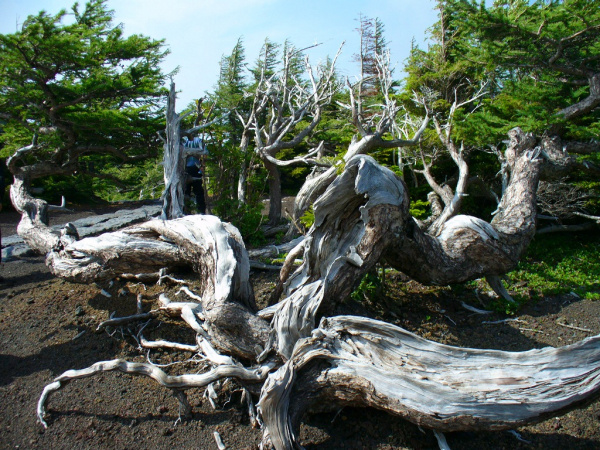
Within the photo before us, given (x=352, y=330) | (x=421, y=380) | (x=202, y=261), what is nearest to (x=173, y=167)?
(x=202, y=261)

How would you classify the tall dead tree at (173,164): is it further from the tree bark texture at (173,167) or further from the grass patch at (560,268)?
the grass patch at (560,268)

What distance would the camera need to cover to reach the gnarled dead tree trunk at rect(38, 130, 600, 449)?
6.77 feet

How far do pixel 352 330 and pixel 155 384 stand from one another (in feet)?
5.48

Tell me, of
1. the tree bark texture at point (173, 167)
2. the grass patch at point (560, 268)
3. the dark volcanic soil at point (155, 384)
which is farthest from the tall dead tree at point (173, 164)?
the grass patch at point (560, 268)

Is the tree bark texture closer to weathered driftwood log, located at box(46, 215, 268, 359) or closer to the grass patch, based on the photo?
weathered driftwood log, located at box(46, 215, 268, 359)

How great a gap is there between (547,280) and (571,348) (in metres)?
3.53

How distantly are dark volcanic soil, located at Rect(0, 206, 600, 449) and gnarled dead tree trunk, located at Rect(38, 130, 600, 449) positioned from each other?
0.21m

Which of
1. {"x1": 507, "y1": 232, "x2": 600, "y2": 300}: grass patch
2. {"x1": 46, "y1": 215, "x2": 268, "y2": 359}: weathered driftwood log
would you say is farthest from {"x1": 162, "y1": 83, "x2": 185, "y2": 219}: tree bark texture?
{"x1": 507, "y1": 232, "x2": 600, "y2": 300}: grass patch

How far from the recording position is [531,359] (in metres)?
2.11

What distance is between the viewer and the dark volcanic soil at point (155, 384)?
249 cm

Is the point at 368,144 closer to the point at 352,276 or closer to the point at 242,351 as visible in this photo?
the point at 352,276

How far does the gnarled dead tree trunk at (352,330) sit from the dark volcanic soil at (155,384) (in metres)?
0.21

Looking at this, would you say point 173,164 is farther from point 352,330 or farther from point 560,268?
point 560,268

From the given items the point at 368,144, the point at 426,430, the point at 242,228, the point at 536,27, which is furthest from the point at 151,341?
the point at 536,27
